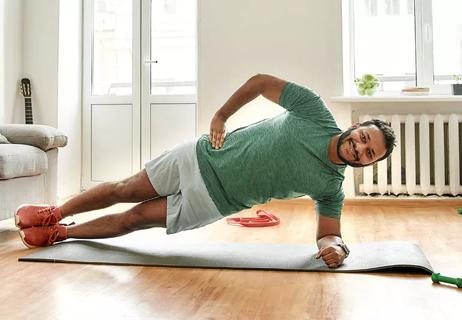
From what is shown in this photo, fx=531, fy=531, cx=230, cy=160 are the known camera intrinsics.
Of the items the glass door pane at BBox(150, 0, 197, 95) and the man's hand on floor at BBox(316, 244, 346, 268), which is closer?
the man's hand on floor at BBox(316, 244, 346, 268)

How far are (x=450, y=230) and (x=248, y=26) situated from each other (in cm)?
213

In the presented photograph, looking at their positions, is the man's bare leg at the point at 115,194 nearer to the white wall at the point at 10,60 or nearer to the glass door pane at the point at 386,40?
the white wall at the point at 10,60

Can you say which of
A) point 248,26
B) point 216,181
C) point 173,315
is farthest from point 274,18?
point 173,315

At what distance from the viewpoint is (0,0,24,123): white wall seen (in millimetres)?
→ 3992

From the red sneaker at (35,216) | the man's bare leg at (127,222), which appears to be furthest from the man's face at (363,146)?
the red sneaker at (35,216)

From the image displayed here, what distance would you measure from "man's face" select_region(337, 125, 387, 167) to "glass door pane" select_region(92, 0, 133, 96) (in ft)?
10.2

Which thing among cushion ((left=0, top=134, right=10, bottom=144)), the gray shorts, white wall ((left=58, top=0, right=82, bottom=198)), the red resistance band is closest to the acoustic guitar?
white wall ((left=58, top=0, right=82, bottom=198))

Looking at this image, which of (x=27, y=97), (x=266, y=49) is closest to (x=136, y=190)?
(x=266, y=49)

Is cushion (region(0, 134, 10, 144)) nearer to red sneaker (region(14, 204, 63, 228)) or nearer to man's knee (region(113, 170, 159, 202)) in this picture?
red sneaker (region(14, 204, 63, 228))

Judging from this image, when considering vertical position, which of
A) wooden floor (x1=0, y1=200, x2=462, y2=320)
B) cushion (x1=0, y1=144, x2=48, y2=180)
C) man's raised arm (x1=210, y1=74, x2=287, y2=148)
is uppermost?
man's raised arm (x1=210, y1=74, x2=287, y2=148)

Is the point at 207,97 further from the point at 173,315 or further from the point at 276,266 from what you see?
the point at 173,315

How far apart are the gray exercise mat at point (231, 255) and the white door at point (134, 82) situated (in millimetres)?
2290

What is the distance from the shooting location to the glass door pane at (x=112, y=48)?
4.54 m

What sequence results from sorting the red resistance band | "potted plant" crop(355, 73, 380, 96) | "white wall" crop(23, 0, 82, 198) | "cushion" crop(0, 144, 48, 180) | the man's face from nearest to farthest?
the man's face → "cushion" crop(0, 144, 48, 180) → the red resistance band → "potted plant" crop(355, 73, 380, 96) → "white wall" crop(23, 0, 82, 198)
